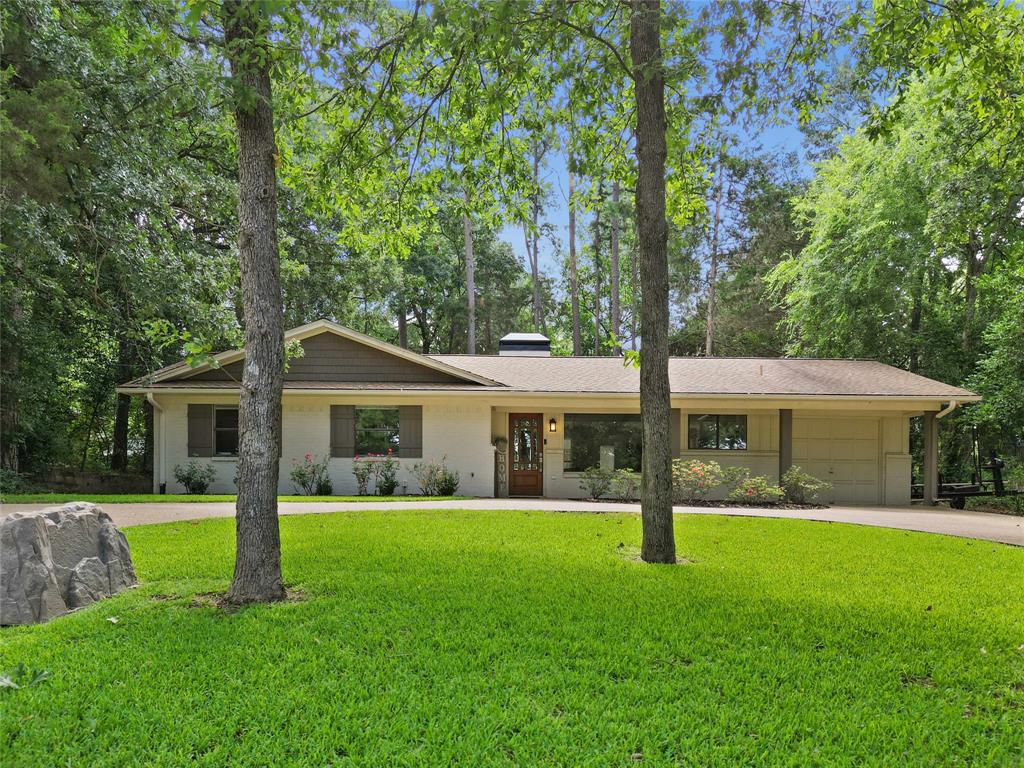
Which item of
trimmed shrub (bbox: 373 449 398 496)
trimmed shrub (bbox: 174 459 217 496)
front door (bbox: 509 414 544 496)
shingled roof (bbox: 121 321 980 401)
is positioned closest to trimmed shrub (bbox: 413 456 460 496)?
trimmed shrub (bbox: 373 449 398 496)

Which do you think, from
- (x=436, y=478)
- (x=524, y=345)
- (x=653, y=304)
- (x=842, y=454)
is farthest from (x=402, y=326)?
(x=653, y=304)

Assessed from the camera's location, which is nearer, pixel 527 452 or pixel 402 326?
pixel 527 452

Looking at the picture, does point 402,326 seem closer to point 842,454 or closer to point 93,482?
point 93,482

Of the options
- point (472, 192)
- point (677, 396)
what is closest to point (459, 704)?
point (472, 192)

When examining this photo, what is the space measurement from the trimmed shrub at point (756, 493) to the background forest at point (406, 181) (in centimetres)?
603

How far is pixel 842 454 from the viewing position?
14.9 metres

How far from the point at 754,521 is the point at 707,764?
26.4 feet

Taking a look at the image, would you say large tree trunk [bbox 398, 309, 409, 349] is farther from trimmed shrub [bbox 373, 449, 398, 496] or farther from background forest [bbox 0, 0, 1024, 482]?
trimmed shrub [bbox 373, 449, 398, 496]

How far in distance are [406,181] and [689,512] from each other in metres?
7.66

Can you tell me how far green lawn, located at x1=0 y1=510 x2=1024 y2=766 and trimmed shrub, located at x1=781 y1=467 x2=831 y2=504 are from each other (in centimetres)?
741

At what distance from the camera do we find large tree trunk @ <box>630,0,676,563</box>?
632cm

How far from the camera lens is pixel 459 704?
3070 millimetres

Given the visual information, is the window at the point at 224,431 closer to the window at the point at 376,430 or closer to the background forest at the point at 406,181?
the background forest at the point at 406,181

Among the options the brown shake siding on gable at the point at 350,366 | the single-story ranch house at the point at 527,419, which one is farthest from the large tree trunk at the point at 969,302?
the brown shake siding on gable at the point at 350,366
